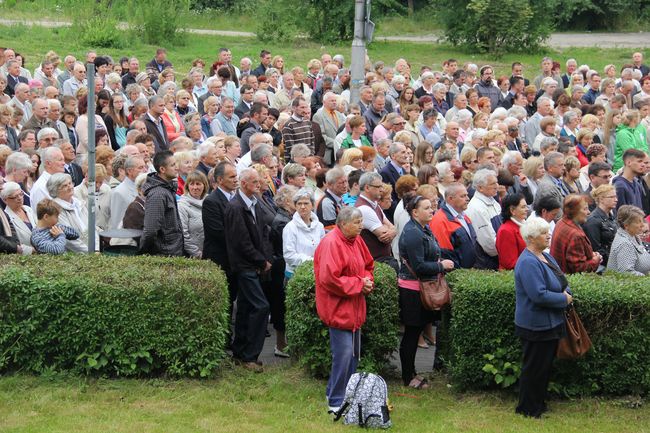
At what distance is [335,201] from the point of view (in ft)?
38.6

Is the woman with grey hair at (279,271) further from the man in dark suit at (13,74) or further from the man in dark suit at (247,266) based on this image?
the man in dark suit at (13,74)

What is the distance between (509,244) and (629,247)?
50.2 inches

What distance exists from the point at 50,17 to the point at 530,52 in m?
16.4

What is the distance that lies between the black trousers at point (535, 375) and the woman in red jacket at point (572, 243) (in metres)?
1.51

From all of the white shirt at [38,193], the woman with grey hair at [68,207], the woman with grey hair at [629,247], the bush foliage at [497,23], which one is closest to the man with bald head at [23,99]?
the white shirt at [38,193]

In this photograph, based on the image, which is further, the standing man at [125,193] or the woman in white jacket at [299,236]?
the standing man at [125,193]

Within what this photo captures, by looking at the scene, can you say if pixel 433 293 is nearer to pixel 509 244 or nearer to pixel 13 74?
pixel 509 244

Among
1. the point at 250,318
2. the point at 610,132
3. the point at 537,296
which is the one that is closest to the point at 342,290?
the point at 537,296

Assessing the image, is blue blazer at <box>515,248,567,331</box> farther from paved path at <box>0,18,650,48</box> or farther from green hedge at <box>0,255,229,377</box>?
paved path at <box>0,18,650,48</box>

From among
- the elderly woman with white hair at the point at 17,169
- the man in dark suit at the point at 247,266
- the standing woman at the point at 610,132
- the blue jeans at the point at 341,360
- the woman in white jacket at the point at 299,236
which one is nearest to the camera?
the blue jeans at the point at 341,360

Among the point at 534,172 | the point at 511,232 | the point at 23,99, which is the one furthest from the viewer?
the point at 23,99

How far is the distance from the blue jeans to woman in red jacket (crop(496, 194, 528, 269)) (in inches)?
89.3

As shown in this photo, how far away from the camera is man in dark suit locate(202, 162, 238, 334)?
10.6 metres

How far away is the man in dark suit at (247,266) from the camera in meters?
10.3
